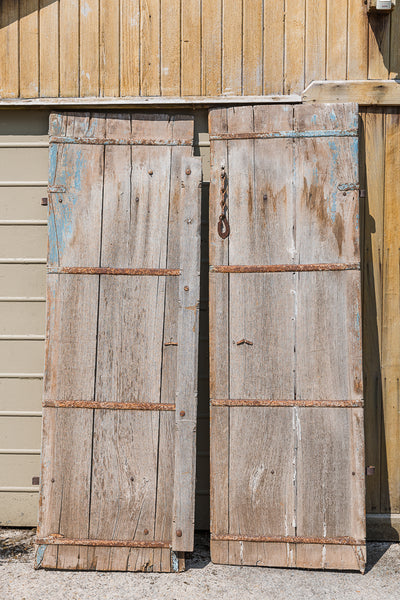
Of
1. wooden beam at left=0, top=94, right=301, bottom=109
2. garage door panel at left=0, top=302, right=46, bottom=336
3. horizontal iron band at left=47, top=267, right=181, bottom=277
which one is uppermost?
wooden beam at left=0, top=94, right=301, bottom=109

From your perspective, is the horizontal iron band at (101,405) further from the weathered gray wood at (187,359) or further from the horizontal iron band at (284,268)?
the horizontal iron band at (284,268)

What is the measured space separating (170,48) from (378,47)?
1.19m

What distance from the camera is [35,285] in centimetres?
336

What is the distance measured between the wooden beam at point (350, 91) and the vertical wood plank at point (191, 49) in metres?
0.62

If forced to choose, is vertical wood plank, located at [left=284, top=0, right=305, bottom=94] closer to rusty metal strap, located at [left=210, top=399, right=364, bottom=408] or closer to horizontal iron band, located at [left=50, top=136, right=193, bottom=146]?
horizontal iron band, located at [left=50, top=136, right=193, bottom=146]

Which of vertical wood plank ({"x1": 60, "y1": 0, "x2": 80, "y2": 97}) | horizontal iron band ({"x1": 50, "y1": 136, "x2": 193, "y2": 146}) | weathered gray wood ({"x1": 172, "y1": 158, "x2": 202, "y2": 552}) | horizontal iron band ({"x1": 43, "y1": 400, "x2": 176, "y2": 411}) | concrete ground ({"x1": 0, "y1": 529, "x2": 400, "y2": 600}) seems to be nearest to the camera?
concrete ground ({"x1": 0, "y1": 529, "x2": 400, "y2": 600})

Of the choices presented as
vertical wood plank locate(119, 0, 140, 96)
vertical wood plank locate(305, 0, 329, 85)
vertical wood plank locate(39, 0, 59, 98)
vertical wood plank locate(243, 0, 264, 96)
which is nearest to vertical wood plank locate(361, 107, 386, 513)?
vertical wood plank locate(305, 0, 329, 85)

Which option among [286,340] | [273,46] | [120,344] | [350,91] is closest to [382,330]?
[286,340]

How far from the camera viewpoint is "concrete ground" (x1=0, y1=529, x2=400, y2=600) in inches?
107

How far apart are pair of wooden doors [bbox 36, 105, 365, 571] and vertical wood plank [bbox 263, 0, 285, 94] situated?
20 cm

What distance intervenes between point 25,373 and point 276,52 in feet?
7.75

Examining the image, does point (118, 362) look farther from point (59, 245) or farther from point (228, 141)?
point (228, 141)

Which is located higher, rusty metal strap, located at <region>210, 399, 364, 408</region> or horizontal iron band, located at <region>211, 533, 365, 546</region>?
rusty metal strap, located at <region>210, 399, 364, 408</region>

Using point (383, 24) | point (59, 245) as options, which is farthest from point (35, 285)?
point (383, 24)
